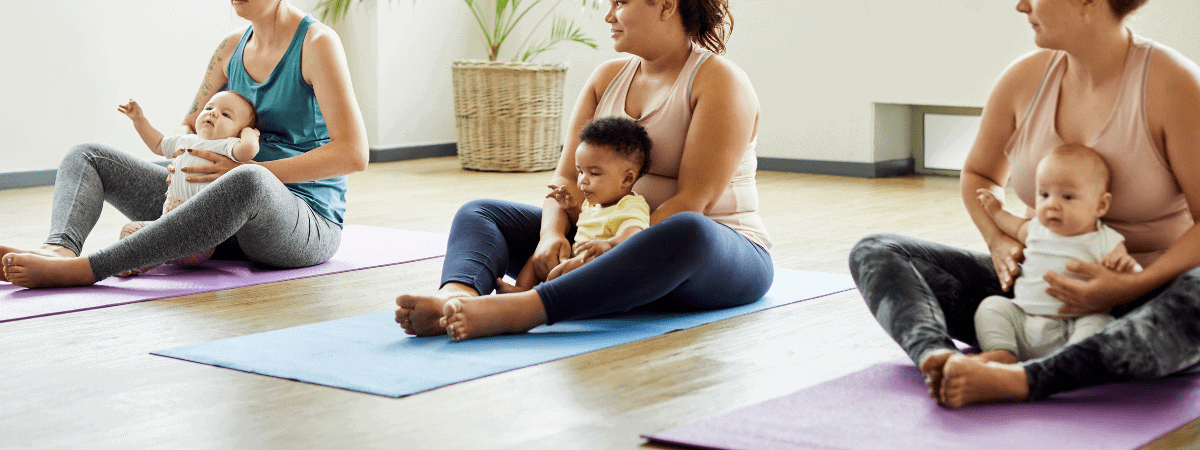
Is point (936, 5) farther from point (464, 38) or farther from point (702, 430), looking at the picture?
point (702, 430)

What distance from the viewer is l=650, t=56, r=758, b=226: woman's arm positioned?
2169 mm

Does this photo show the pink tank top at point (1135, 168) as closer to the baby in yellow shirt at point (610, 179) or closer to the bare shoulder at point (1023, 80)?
the bare shoulder at point (1023, 80)

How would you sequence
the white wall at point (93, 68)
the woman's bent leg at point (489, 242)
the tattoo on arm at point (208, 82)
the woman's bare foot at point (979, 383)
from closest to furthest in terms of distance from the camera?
1. the woman's bare foot at point (979, 383)
2. the woman's bent leg at point (489, 242)
3. the tattoo on arm at point (208, 82)
4. the white wall at point (93, 68)

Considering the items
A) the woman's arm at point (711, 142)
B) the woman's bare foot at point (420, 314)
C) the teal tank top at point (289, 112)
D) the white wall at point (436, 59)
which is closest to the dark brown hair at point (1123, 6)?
the woman's arm at point (711, 142)

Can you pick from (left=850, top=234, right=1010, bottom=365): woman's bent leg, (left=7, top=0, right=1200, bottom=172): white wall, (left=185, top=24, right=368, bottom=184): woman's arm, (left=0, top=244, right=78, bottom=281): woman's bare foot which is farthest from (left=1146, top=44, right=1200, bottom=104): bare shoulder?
(left=7, top=0, right=1200, bottom=172): white wall

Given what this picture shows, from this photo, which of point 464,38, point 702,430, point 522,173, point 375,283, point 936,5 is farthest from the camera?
point 464,38

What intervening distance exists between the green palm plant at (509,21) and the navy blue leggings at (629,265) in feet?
11.3

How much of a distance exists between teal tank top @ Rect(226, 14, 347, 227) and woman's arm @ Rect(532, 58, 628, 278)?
715 millimetres

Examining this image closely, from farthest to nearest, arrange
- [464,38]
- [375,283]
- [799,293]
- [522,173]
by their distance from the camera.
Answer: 1. [464,38]
2. [522,173]
3. [375,283]
4. [799,293]

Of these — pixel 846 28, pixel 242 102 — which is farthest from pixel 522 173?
pixel 242 102

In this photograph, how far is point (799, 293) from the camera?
2.51m

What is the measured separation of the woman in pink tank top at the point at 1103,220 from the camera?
156 cm

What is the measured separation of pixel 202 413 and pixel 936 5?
406cm

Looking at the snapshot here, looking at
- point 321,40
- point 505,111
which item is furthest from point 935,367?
point 505,111
